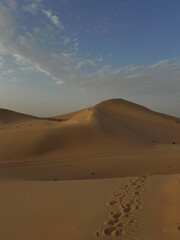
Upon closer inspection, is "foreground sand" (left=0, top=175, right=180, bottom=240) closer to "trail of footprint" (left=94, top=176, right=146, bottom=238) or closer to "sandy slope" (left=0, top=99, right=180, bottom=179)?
"trail of footprint" (left=94, top=176, right=146, bottom=238)

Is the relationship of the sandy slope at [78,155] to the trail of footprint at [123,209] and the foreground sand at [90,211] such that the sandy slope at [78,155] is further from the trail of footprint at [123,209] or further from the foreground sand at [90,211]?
the trail of footprint at [123,209]

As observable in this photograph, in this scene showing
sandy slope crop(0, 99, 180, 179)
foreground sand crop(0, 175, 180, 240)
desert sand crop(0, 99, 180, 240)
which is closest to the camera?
foreground sand crop(0, 175, 180, 240)

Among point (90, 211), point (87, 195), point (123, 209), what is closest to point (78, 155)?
point (87, 195)

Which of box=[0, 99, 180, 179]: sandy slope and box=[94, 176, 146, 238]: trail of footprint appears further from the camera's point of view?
box=[0, 99, 180, 179]: sandy slope

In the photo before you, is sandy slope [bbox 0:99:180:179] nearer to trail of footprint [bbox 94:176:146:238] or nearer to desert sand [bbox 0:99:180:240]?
desert sand [bbox 0:99:180:240]

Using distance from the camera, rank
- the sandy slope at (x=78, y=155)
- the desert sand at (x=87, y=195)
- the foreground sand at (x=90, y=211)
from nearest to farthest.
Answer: the foreground sand at (x=90, y=211) < the desert sand at (x=87, y=195) < the sandy slope at (x=78, y=155)

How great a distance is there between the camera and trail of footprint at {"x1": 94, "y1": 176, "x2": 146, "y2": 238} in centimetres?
324

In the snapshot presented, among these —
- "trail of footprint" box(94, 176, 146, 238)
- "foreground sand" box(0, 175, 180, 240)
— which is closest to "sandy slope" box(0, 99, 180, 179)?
"foreground sand" box(0, 175, 180, 240)

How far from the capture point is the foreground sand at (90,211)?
127 inches

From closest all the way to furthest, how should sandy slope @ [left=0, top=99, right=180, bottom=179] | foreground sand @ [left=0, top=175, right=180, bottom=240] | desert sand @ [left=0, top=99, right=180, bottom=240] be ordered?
foreground sand @ [left=0, top=175, right=180, bottom=240], desert sand @ [left=0, top=99, right=180, bottom=240], sandy slope @ [left=0, top=99, right=180, bottom=179]

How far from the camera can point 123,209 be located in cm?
406

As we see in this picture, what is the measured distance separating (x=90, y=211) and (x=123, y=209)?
2.69ft

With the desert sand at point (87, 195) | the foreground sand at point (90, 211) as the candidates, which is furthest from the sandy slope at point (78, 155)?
the foreground sand at point (90, 211)

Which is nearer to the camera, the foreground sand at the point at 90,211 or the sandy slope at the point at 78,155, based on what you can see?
the foreground sand at the point at 90,211
